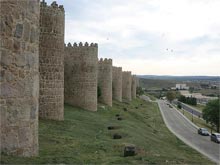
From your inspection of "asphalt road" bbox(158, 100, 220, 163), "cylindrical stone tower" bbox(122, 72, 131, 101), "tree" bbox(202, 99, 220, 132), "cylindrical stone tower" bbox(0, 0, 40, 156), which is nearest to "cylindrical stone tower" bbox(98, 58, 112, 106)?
"asphalt road" bbox(158, 100, 220, 163)

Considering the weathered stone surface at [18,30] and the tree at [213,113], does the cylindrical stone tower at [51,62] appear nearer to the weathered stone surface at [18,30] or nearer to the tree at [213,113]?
the weathered stone surface at [18,30]

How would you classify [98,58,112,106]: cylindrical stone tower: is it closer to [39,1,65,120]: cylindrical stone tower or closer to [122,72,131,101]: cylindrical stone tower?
[39,1,65,120]: cylindrical stone tower

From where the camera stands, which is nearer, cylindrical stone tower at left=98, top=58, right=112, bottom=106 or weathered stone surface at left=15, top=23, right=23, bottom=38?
weathered stone surface at left=15, top=23, right=23, bottom=38

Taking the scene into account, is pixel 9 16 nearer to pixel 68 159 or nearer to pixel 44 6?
pixel 68 159

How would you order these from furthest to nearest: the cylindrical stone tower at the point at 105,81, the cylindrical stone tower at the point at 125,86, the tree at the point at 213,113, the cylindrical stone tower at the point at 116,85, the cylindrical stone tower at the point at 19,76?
the cylindrical stone tower at the point at 125,86
the tree at the point at 213,113
the cylindrical stone tower at the point at 116,85
the cylindrical stone tower at the point at 105,81
the cylindrical stone tower at the point at 19,76

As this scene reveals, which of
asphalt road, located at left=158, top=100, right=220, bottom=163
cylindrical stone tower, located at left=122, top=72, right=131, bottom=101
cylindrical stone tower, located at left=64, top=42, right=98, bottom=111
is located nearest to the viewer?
asphalt road, located at left=158, top=100, right=220, bottom=163

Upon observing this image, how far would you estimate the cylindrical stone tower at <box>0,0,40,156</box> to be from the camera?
29.1ft

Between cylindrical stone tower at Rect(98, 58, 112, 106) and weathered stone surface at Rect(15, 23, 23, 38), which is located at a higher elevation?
weathered stone surface at Rect(15, 23, 23, 38)

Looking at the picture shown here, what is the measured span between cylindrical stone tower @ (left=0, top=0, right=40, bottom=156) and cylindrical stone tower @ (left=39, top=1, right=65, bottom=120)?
907 cm

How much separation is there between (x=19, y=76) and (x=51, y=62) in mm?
10176

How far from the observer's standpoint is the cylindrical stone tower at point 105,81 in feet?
127

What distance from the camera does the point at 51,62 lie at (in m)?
19.4

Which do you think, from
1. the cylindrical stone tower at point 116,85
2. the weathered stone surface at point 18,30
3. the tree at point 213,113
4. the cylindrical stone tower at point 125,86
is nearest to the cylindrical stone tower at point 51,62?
the weathered stone surface at point 18,30

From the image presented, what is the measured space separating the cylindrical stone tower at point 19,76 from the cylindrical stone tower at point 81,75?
18736 mm
